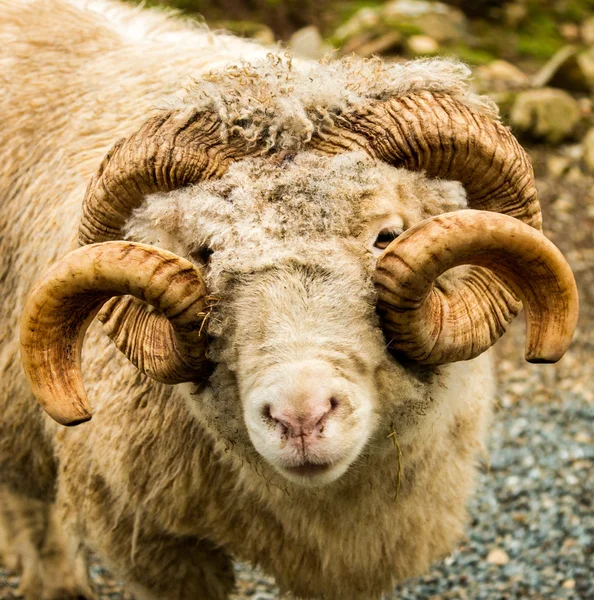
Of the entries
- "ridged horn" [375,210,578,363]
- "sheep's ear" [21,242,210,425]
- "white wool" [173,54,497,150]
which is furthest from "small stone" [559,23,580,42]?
"sheep's ear" [21,242,210,425]

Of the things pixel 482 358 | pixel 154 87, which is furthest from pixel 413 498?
pixel 154 87

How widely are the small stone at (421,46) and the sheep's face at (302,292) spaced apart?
31.2 feet

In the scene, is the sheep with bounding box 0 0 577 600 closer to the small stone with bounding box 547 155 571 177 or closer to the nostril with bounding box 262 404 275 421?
the nostril with bounding box 262 404 275 421

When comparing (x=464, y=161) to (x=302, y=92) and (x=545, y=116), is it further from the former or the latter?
(x=545, y=116)

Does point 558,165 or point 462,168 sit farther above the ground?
point 462,168

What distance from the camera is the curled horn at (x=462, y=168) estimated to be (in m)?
3.10

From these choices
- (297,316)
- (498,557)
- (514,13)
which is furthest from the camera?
(514,13)

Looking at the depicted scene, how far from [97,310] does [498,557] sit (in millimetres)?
3780

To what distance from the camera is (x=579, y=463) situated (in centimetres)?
695

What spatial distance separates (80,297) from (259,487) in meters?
1.12

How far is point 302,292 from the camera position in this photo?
292cm

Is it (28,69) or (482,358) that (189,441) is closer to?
(482,358)

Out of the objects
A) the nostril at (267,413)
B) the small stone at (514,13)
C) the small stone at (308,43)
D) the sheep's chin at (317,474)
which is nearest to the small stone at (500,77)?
the small stone at (514,13)

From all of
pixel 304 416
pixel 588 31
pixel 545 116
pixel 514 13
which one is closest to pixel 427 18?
pixel 514 13
